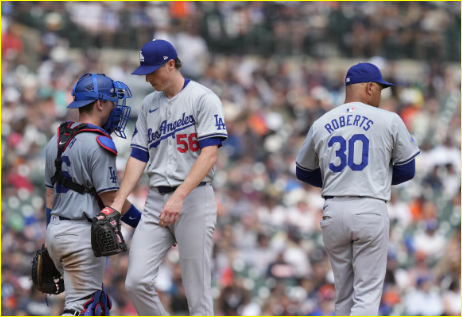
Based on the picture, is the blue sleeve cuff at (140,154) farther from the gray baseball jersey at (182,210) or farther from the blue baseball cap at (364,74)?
the blue baseball cap at (364,74)

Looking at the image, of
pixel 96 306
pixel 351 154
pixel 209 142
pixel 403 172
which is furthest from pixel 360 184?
pixel 96 306

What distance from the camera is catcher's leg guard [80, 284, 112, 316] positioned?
503cm

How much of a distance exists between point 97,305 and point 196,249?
0.70 meters

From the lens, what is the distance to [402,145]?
5.08 m

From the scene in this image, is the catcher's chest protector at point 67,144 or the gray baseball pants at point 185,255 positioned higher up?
the catcher's chest protector at point 67,144

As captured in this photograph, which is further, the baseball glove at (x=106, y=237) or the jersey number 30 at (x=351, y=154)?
the jersey number 30 at (x=351, y=154)

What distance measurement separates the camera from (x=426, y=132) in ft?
58.4

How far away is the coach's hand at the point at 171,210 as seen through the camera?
193 inches

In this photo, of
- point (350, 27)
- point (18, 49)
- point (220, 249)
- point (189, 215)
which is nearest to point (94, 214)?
point (189, 215)

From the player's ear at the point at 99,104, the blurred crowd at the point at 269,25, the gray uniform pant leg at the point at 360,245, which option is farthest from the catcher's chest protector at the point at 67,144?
the blurred crowd at the point at 269,25

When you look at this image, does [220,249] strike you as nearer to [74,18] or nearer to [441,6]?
[74,18]

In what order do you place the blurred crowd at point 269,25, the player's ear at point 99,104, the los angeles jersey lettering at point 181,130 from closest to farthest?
1. the los angeles jersey lettering at point 181,130
2. the player's ear at point 99,104
3. the blurred crowd at point 269,25

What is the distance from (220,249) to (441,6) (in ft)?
44.1

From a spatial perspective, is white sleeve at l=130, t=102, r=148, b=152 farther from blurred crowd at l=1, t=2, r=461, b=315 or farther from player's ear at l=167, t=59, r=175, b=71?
blurred crowd at l=1, t=2, r=461, b=315
